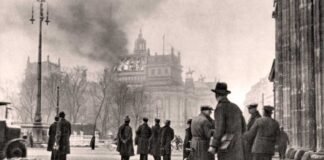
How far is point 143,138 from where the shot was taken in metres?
18.3

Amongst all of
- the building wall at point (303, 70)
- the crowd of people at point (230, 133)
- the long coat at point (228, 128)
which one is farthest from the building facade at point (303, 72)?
the long coat at point (228, 128)

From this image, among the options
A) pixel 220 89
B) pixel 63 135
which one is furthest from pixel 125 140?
pixel 220 89

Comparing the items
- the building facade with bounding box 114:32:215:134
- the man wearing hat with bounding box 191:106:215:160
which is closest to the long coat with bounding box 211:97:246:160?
the man wearing hat with bounding box 191:106:215:160

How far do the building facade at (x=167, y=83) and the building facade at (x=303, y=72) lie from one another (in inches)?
4819

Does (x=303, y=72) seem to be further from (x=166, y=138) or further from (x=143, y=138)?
(x=143, y=138)

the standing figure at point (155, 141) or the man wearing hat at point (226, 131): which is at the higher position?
the man wearing hat at point (226, 131)

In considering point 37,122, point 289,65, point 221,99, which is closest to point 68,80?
point 37,122

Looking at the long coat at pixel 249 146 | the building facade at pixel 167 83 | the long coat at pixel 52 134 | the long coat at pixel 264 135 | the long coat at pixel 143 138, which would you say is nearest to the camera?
the long coat at pixel 264 135

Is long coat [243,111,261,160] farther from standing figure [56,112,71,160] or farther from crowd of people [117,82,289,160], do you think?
standing figure [56,112,71,160]

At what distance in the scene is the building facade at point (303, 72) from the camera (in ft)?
46.6

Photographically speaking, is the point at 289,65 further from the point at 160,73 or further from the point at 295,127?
the point at 160,73

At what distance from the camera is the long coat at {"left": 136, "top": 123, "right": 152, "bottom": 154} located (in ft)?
59.9

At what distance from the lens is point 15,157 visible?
16672 mm

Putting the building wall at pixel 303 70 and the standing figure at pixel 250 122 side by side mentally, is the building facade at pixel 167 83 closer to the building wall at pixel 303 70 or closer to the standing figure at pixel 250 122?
the building wall at pixel 303 70
